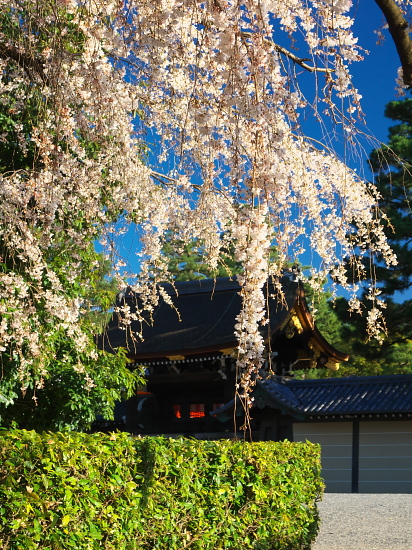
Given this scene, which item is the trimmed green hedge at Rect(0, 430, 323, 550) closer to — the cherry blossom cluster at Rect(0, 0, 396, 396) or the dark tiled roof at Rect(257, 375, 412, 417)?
the cherry blossom cluster at Rect(0, 0, 396, 396)

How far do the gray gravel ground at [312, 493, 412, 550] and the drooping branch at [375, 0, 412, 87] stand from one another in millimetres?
Answer: 5097

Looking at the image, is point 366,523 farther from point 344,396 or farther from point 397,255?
point 397,255

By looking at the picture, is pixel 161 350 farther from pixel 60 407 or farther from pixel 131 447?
pixel 131 447

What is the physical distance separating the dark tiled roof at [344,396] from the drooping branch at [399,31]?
1074 cm

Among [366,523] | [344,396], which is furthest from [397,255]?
[366,523]

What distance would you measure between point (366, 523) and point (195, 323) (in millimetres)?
8693

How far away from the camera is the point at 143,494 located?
4094mm

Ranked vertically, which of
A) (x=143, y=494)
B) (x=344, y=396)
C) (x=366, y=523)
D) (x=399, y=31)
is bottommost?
(x=366, y=523)

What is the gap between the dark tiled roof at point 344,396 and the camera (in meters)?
13.0

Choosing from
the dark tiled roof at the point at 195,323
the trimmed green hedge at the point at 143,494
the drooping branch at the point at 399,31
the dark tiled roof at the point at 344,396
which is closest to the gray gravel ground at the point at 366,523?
the trimmed green hedge at the point at 143,494

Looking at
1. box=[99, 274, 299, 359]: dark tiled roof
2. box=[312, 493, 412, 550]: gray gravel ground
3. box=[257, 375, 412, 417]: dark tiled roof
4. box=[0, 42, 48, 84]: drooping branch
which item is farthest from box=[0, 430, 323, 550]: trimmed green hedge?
box=[99, 274, 299, 359]: dark tiled roof

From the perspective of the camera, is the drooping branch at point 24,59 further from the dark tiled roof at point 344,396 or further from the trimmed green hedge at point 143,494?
the dark tiled roof at point 344,396

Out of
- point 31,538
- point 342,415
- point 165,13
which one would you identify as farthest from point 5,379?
point 342,415

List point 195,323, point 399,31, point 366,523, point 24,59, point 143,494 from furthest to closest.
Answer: point 195,323 < point 366,523 < point 24,59 < point 143,494 < point 399,31
